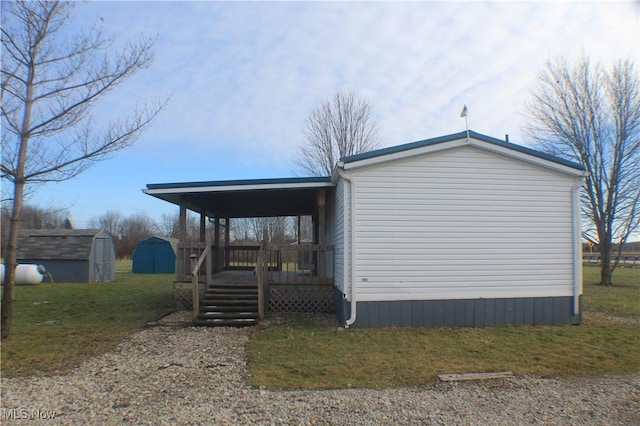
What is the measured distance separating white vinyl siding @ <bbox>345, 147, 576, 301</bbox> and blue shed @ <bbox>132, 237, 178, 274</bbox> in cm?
2023

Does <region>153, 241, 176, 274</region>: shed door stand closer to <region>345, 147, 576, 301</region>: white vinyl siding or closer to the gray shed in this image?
the gray shed

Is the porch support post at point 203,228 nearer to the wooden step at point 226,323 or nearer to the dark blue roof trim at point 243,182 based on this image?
the dark blue roof trim at point 243,182

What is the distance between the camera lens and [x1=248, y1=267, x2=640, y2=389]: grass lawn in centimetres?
513

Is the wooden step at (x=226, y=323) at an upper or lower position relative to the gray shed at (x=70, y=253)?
lower

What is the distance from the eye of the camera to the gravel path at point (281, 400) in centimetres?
394

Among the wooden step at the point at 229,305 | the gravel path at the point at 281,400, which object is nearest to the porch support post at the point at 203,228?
the wooden step at the point at 229,305

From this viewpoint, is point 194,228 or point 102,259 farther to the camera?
point 194,228

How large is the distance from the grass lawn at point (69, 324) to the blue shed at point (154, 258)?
35.3 feet

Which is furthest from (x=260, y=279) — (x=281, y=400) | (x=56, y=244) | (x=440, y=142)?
(x=56, y=244)

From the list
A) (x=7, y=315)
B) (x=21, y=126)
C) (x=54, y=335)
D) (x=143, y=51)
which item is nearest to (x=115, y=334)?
(x=54, y=335)

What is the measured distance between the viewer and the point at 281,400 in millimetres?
4355

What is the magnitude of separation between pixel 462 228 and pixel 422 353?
3.00 meters

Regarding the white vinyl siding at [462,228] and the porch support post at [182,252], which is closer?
the white vinyl siding at [462,228]

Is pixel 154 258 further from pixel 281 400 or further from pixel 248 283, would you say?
pixel 281 400
